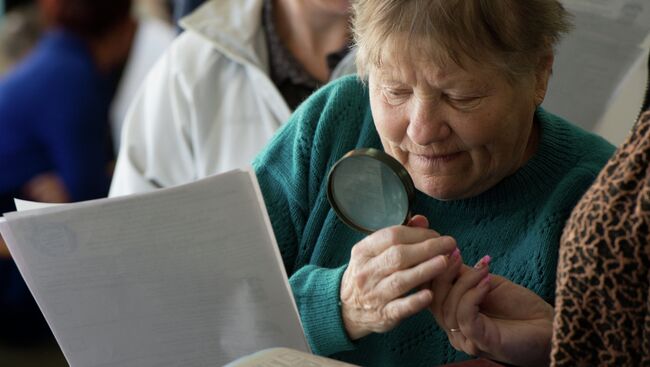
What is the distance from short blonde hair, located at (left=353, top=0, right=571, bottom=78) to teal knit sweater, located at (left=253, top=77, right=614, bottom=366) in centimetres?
22

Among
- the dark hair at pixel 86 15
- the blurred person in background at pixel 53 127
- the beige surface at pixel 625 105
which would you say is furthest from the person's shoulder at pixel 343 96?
the dark hair at pixel 86 15

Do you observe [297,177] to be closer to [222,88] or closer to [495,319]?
[495,319]

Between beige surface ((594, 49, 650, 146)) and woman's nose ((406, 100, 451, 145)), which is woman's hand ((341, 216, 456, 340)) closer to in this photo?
woman's nose ((406, 100, 451, 145))

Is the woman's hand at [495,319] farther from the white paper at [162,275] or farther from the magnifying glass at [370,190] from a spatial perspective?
the white paper at [162,275]

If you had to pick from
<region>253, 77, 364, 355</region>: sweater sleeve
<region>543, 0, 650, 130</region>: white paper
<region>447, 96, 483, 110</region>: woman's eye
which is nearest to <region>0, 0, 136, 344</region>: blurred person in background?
<region>253, 77, 364, 355</region>: sweater sleeve

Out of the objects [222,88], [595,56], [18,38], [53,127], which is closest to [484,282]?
[595,56]

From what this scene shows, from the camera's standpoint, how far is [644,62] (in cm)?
229

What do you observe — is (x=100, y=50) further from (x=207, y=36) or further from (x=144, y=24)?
(x=207, y=36)

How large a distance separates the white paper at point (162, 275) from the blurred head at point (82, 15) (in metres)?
2.56

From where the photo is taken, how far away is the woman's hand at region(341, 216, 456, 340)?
142cm

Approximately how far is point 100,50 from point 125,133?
1.48 m

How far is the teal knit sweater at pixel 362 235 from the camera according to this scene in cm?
164

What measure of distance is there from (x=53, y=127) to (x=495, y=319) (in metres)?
2.59

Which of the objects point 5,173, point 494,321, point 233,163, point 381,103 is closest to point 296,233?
point 381,103
